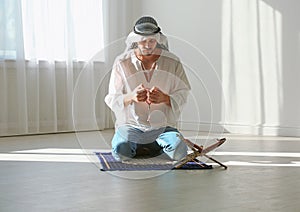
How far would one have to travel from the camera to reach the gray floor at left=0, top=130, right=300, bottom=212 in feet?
6.79

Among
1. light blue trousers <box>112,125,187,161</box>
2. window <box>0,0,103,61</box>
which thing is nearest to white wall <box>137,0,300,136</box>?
window <box>0,0,103,61</box>

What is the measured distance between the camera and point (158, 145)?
3.05 meters

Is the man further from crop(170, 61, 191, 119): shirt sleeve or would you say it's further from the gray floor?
the gray floor

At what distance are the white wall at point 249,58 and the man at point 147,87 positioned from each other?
158 centimetres

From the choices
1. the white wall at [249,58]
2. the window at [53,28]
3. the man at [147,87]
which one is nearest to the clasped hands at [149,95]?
the man at [147,87]

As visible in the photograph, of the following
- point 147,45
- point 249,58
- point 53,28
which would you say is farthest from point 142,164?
point 53,28

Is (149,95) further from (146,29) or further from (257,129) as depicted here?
(257,129)

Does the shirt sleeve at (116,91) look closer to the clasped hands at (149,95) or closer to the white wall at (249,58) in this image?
the clasped hands at (149,95)

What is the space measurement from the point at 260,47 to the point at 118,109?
224 cm

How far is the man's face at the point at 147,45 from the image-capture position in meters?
2.78

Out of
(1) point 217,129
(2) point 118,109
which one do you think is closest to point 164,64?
(2) point 118,109

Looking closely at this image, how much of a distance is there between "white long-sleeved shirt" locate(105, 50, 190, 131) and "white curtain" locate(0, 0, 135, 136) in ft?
5.51

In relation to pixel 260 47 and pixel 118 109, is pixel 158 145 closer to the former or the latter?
pixel 118 109

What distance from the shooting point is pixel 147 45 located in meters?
2.78
